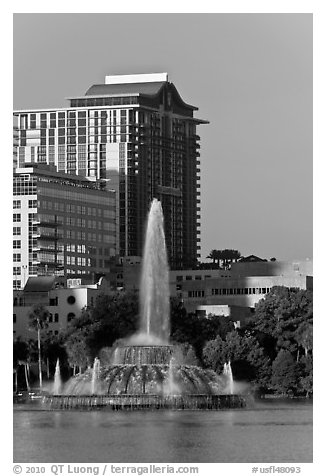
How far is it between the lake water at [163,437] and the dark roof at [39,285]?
3472 inches

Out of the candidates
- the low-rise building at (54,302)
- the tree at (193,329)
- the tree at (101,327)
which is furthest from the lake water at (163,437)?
the low-rise building at (54,302)

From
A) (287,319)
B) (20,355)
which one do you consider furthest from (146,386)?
(20,355)

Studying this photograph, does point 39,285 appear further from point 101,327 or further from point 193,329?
point 193,329

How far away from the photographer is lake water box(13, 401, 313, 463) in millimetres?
49750

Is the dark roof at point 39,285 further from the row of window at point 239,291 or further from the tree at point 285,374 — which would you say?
the tree at point 285,374

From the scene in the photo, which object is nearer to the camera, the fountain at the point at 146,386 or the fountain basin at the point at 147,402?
the fountain basin at the point at 147,402

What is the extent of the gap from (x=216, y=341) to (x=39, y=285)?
50013 millimetres

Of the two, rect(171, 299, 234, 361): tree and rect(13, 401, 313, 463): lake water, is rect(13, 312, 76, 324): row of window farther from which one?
rect(13, 401, 313, 463): lake water

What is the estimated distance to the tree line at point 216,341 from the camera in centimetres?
11319

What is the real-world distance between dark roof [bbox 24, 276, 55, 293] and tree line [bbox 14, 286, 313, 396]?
23799 mm

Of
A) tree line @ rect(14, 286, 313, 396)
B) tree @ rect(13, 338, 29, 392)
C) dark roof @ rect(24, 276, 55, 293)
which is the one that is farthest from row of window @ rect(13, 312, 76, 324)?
tree @ rect(13, 338, 29, 392)
